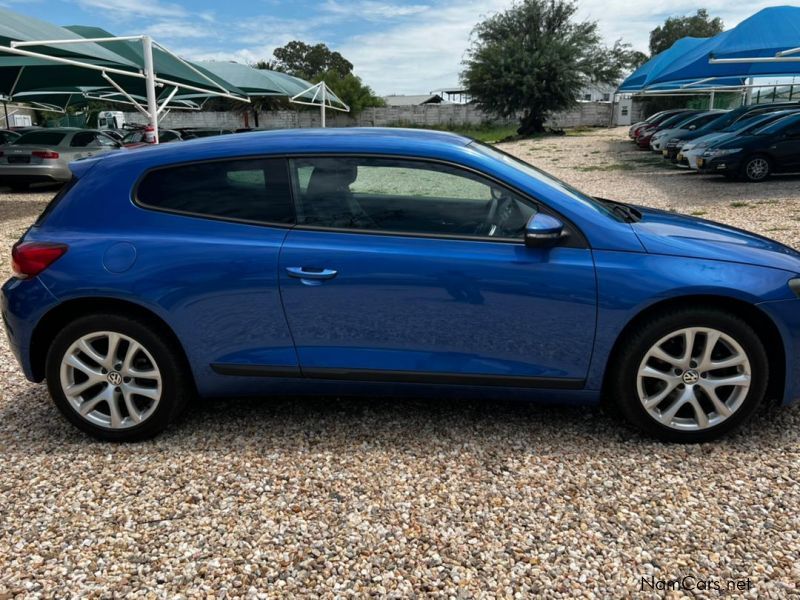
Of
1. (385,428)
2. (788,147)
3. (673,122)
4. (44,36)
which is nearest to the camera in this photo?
(385,428)

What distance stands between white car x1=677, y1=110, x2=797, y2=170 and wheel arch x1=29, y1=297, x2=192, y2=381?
14.7 metres

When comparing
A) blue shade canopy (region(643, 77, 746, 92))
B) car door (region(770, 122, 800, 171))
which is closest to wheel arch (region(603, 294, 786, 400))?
car door (region(770, 122, 800, 171))

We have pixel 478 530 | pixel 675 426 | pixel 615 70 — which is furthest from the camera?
pixel 615 70

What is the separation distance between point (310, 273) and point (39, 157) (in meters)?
14.3

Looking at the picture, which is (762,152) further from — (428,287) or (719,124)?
(428,287)

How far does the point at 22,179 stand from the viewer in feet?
48.6

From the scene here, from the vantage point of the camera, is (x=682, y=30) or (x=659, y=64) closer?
(x=659, y=64)

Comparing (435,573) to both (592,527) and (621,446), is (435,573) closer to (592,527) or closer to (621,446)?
(592,527)

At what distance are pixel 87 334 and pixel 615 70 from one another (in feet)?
153

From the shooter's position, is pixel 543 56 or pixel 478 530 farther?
pixel 543 56

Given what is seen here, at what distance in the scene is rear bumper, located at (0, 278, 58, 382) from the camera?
318cm

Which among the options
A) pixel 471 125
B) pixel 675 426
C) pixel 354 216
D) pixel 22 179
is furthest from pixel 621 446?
pixel 471 125

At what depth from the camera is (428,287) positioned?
301cm

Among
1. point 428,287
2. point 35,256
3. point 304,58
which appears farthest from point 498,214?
point 304,58
